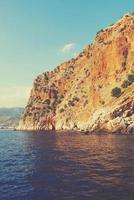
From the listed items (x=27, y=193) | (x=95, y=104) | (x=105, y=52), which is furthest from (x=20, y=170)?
(x=105, y=52)

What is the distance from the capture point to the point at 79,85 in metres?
194

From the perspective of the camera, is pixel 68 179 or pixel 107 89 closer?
pixel 68 179

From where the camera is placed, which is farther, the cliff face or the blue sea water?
the cliff face

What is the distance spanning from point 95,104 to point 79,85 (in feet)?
117

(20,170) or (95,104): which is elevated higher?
(95,104)

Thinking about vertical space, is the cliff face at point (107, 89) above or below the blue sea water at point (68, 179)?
above

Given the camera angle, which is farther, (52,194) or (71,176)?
(71,176)

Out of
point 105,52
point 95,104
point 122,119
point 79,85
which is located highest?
point 105,52

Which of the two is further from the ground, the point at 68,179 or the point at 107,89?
the point at 107,89

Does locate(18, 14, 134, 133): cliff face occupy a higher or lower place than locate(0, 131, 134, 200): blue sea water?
higher

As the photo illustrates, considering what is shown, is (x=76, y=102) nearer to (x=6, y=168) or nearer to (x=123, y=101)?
(x=123, y=101)

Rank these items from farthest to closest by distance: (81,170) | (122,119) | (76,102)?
(76,102) < (122,119) < (81,170)

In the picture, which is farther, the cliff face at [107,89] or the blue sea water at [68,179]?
the cliff face at [107,89]

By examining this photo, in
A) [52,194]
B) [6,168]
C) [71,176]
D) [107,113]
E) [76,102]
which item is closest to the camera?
[52,194]
